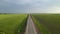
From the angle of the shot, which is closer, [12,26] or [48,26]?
[12,26]

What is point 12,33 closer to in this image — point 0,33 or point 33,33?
point 0,33

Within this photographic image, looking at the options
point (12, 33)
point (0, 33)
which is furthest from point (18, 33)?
point (0, 33)

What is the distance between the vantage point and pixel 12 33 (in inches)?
597

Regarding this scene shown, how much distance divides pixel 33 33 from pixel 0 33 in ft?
11.4

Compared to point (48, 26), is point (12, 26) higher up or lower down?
higher up

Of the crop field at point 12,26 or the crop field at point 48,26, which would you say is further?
the crop field at point 48,26

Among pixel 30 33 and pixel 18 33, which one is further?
pixel 18 33

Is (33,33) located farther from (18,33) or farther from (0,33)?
(0,33)

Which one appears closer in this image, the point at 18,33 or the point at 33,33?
the point at 33,33

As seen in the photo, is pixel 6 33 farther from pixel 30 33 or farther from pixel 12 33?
pixel 30 33

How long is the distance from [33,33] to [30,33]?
0.25 metres

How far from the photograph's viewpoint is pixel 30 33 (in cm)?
1324

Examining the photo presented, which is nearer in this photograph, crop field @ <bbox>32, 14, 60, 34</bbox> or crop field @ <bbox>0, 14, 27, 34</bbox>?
crop field @ <bbox>0, 14, 27, 34</bbox>

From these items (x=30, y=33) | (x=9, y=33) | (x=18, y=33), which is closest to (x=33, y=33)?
(x=30, y=33)
